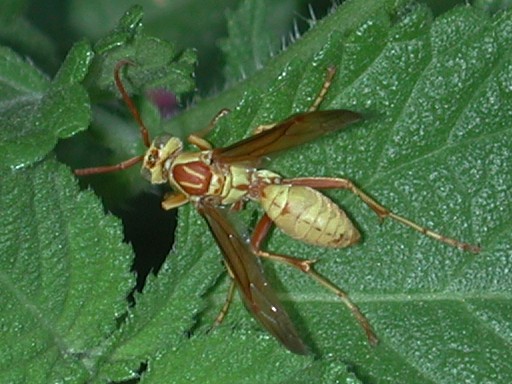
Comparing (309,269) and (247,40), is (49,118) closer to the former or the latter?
(309,269)

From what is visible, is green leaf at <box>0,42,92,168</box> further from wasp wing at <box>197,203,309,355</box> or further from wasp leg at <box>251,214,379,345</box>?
wasp leg at <box>251,214,379,345</box>

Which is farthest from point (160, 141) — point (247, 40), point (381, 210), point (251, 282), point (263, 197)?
point (247, 40)

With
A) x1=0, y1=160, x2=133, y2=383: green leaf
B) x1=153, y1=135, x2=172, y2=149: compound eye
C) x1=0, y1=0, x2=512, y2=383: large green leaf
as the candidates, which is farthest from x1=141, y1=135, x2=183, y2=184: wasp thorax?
x1=0, y1=160, x2=133, y2=383: green leaf

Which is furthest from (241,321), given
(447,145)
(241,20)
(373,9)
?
(241,20)

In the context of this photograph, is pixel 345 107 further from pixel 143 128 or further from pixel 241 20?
pixel 241 20

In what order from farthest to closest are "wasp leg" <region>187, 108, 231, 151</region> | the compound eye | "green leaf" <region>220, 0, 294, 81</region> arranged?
1. "green leaf" <region>220, 0, 294, 81</region>
2. the compound eye
3. "wasp leg" <region>187, 108, 231, 151</region>

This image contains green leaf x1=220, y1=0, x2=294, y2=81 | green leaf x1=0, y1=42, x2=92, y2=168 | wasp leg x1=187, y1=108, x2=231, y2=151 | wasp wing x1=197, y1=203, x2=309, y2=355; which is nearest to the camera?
green leaf x1=0, y1=42, x2=92, y2=168

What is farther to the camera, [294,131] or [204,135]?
[204,135]
